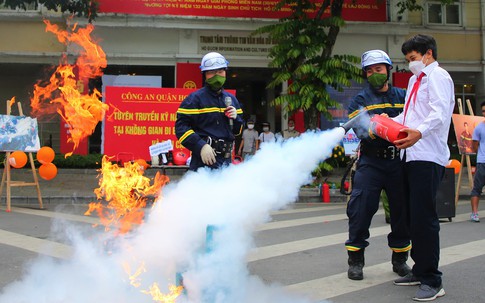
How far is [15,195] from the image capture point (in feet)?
38.4

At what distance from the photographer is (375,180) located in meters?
4.86

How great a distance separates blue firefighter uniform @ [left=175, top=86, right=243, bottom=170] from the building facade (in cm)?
1185

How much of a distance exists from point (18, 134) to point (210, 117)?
724cm

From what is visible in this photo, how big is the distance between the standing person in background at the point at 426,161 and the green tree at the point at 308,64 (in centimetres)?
843

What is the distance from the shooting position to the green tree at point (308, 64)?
1311 centimetres

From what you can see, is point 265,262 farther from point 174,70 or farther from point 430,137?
point 174,70

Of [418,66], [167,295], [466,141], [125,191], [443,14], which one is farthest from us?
[443,14]

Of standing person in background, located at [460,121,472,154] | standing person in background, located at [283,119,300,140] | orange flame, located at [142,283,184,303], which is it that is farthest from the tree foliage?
orange flame, located at [142,283,184,303]

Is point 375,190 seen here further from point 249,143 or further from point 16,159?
point 249,143

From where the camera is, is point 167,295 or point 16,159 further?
point 16,159

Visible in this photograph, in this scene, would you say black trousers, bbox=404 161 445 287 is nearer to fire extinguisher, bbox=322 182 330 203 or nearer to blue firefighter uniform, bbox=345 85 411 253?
blue firefighter uniform, bbox=345 85 411 253

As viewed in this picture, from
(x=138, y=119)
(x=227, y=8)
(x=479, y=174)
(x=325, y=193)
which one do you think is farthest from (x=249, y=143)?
(x=479, y=174)

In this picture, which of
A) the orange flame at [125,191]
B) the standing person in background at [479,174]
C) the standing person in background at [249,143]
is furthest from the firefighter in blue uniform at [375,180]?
the standing person in background at [249,143]

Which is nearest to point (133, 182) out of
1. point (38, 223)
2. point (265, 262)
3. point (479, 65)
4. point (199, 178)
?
point (199, 178)
